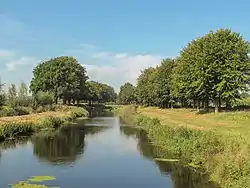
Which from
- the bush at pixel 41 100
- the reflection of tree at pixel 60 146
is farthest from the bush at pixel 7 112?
the bush at pixel 41 100

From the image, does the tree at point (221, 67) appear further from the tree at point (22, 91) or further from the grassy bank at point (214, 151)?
the tree at point (22, 91)

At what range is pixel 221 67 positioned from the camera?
63.0 m

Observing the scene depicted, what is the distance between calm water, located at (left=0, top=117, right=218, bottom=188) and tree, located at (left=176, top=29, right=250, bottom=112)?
19.9m

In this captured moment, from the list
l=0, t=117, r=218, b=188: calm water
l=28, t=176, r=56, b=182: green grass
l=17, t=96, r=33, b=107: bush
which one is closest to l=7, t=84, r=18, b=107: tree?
l=17, t=96, r=33, b=107: bush

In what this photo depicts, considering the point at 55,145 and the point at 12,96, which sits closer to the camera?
the point at 55,145

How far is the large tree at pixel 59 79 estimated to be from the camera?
12006cm

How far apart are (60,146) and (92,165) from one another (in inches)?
509

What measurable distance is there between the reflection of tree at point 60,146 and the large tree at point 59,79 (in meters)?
61.3

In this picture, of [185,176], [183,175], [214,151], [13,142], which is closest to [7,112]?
[13,142]

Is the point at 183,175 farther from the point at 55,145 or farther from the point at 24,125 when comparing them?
the point at 24,125

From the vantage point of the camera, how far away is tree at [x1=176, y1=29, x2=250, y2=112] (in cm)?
6250

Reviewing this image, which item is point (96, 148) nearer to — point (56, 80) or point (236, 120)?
point (236, 120)

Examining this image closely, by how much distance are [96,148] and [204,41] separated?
33.8 metres

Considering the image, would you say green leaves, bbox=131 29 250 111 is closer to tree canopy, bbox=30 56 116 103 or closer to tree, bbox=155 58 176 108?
tree, bbox=155 58 176 108
